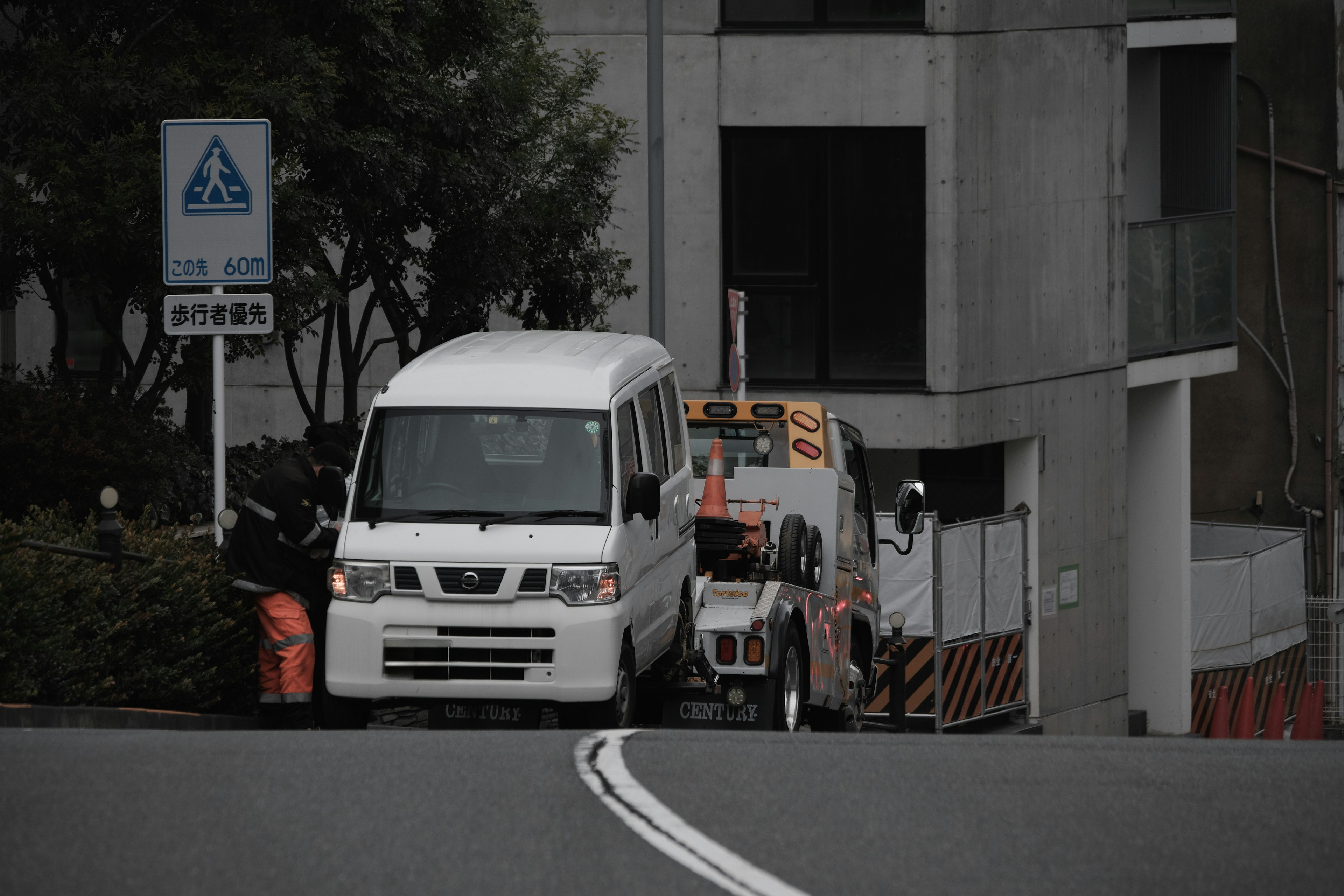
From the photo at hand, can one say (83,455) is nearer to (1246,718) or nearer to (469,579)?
(469,579)

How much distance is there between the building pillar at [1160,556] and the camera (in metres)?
26.7

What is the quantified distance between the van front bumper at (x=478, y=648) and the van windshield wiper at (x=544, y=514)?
1.70 ft

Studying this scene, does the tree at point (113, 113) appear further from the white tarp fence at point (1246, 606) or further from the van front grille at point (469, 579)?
the white tarp fence at point (1246, 606)

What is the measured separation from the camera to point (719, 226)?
75.5 feet

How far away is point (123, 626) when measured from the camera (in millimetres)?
10523

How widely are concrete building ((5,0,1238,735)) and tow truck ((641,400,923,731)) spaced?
733cm

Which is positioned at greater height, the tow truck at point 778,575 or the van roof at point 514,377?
the van roof at point 514,377

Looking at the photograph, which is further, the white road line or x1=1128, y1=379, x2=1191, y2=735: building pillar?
x1=1128, y1=379, x2=1191, y2=735: building pillar

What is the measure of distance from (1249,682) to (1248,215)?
9.28 meters

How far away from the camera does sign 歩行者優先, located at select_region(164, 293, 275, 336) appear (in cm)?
1208

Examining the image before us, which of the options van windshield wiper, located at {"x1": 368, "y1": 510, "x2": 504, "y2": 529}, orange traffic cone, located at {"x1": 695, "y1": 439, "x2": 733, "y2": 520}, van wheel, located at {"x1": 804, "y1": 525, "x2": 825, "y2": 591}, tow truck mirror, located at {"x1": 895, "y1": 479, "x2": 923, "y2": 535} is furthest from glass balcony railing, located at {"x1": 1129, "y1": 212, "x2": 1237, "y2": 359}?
van windshield wiper, located at {"x1": 368, "y1": 510, "x2": 504, "y2": 529}

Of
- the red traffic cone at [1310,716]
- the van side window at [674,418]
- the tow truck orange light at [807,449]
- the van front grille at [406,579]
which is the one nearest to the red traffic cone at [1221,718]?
the red traffic cone at [1310,716]

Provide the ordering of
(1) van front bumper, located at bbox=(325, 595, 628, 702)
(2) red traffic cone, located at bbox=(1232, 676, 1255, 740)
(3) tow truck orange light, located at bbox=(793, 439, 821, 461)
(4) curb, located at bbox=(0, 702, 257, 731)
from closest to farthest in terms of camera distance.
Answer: (4) curb, located at bbox=(0, 702, 257, 731) → (1) van front bumper, located at bbox=(325, 595, 628, 702) → (3) tow truck orange light, located at bbox=(793, 439, 821, 461) → (2) red traffic cone, located at bbox=(1232, 676, 1255, 740)

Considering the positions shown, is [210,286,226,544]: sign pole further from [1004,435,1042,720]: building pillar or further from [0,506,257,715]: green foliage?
[1004,435,1042,720]: building pillar
